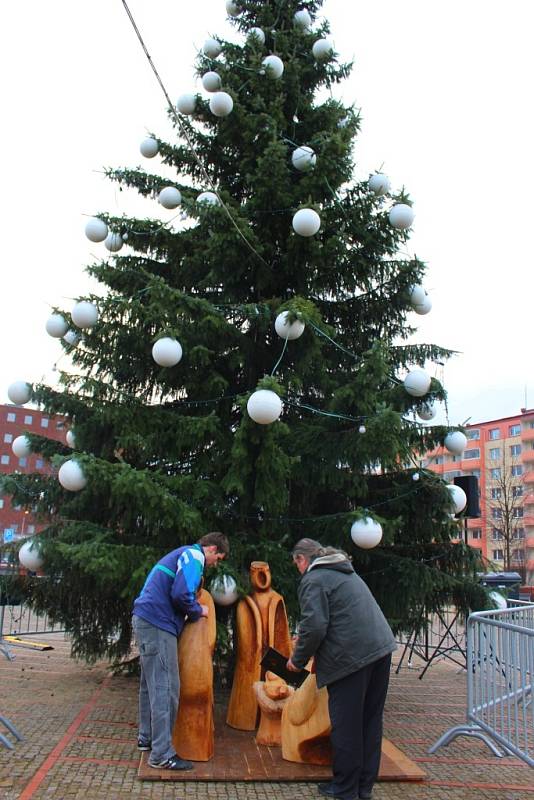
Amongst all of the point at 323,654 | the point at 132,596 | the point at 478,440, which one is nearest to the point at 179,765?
the point at 323,654

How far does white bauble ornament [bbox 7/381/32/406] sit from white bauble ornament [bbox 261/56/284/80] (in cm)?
512

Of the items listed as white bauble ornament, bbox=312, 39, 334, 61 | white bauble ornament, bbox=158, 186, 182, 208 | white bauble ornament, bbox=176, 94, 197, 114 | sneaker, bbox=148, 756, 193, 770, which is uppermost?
→ white bauble ornament, bbox=312, 39, 334, 61

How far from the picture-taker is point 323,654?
4281mm

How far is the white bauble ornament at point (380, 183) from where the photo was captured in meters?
8.28

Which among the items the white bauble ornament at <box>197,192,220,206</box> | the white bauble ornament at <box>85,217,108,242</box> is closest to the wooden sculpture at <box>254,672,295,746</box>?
the white bauble ornament at <box>197,192,220,206</box>

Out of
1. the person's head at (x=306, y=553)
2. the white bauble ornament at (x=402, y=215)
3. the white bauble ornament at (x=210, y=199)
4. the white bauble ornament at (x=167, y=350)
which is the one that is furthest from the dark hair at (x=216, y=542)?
the white bauble ornament at (x=402, y=215)

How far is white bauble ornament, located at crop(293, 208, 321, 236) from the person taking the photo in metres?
7.00

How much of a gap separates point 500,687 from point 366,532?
168 centimetres

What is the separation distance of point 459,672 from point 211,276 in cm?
763

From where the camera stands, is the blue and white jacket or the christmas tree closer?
the blue and white jacket

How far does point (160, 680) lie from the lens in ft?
15.3

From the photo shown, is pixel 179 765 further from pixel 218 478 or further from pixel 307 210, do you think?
pixel 307 210

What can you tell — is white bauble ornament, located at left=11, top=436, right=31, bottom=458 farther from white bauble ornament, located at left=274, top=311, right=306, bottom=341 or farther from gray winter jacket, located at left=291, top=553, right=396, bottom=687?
gray winter jacket, located at left=291, top=553, right=396, bottom=687

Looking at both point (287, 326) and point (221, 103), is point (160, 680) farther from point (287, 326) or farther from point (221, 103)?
point (221, 103)
